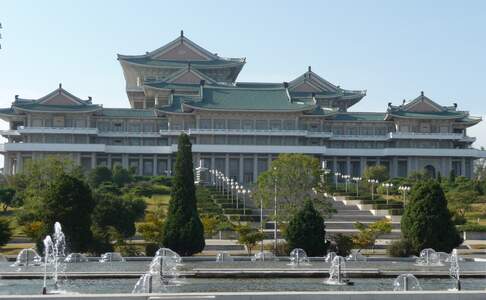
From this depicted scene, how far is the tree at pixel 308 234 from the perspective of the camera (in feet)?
101

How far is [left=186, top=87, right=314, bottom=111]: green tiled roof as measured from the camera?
2778 inches

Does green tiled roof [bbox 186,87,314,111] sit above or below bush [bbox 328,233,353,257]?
above

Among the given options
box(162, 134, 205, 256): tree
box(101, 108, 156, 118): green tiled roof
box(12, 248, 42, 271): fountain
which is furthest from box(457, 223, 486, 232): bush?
box(101, 108, 156, 118): green tiled roof

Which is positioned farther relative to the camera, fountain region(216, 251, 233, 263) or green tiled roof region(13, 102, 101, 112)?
green tiled roof region(13, 102, 101, 112)

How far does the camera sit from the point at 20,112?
69688 millimetres

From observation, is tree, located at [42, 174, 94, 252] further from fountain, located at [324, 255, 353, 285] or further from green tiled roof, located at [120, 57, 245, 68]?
green tiled roof, located at [120, 57, 245, 68]

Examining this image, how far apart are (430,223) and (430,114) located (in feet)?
147

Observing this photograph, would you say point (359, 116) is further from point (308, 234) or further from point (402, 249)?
point (308, 234)

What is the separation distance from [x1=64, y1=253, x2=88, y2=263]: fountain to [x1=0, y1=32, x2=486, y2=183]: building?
40.5m

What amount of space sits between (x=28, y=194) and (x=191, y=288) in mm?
25355

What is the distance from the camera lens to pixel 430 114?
74.1 m

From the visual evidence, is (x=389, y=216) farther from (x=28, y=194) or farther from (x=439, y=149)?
(x=439, y=149)

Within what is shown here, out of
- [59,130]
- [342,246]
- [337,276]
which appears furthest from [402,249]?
[59,130]

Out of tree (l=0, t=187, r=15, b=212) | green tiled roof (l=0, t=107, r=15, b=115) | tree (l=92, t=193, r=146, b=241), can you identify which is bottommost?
tree (l=92, t=193, r=146, b=241)
